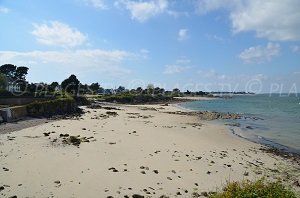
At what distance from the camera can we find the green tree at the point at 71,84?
68.6 metres

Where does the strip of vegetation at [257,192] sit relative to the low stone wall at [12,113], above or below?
above

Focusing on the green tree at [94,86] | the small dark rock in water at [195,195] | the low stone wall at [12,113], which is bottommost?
the small dark rock in water at [195,195]

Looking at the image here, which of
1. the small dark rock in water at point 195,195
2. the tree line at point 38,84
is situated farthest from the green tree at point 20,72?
the small dark rock in water at point 195,195

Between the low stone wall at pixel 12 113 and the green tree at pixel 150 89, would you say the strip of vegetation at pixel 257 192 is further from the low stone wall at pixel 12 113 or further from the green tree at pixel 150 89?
the green tree at pixel 150 89

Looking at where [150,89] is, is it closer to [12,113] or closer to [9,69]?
[9,69]

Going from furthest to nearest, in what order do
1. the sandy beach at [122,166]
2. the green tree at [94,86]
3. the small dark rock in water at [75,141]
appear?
the green tree at [94,86]
the small dark rock in water at [75,141]
the sandy beach at [122,166]

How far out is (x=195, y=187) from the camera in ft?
39.0

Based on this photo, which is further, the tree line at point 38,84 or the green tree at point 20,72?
the green tree at point 20,72

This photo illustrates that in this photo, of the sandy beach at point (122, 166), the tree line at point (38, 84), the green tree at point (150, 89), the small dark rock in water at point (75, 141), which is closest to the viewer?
the sandy beach at point (122, 166)

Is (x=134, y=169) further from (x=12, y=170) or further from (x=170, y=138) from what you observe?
(x=170, y=138)

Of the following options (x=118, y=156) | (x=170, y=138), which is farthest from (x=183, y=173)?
(x=170, y=138)

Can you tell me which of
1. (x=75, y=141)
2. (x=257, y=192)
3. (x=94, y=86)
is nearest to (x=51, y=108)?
(x=75, y=141)

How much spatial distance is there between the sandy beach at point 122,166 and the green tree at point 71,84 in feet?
155

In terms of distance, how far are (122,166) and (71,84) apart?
57.3 m
